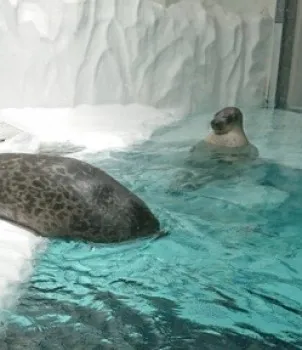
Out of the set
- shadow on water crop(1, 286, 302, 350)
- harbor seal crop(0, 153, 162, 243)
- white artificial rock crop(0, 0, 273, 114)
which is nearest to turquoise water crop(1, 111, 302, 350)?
shadow on water crop(1, 286, 302, 350)

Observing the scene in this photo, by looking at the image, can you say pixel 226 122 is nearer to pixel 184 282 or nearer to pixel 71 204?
pixel 71 204

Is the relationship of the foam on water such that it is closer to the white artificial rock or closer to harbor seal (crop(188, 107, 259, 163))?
the white artificial rock

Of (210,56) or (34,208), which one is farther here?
(210,56)

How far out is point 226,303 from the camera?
342 cm

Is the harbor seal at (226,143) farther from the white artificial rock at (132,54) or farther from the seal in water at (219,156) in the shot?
the white artificial rock at (132,54)

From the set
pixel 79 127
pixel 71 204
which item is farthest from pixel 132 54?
pixel 71 204

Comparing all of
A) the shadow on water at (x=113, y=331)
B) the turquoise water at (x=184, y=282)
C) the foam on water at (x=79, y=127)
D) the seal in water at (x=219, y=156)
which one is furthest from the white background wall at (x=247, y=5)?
the shadow on water at (x=113, y=331)

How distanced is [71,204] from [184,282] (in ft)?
3.19

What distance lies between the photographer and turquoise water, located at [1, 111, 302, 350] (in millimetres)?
3012

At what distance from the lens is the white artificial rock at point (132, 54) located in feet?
27.5

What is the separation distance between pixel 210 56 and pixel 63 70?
244cm

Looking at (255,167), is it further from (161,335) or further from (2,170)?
(161,335)

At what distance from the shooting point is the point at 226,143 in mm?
7172

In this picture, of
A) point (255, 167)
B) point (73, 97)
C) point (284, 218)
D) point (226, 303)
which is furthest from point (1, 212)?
point (73, 97)
